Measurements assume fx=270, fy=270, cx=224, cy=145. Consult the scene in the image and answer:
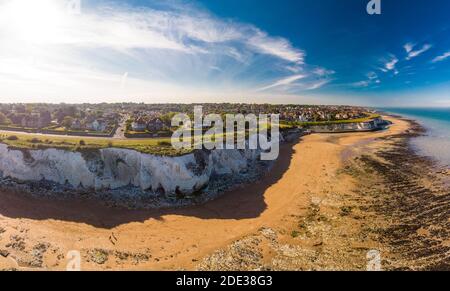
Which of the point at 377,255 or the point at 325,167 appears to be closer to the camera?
the point at 377,255

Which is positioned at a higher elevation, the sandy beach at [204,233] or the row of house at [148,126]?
the row of house at [148,126]

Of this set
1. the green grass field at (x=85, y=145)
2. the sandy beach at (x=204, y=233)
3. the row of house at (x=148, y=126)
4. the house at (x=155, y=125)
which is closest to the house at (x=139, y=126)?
the row of house at (x=148, y=126)

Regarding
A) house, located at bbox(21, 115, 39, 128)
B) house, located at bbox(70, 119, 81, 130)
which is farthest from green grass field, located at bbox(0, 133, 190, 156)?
house, located at bbox(21, 115, 39, 128)

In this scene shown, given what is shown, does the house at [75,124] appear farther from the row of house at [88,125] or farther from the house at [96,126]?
the house at [96,126]

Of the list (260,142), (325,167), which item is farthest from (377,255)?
(260,142)

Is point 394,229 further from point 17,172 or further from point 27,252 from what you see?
point 17,172

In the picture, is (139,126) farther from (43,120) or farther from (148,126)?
(43,120)
